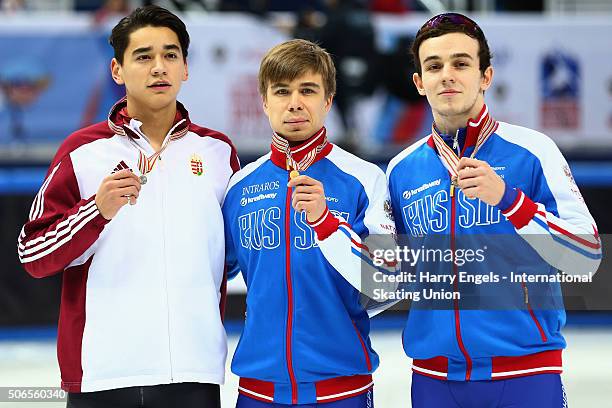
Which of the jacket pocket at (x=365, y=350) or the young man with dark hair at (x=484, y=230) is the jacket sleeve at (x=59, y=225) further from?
the young man with dark hair at (x=484, y=230)

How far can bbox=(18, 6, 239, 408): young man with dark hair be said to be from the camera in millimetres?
2857

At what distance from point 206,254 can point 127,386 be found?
1.57 ft

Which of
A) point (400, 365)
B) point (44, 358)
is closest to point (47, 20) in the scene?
point (44, 358)

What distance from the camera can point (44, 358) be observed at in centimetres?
662

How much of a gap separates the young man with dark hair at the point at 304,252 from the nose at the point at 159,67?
32 cm

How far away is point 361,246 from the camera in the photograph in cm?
277

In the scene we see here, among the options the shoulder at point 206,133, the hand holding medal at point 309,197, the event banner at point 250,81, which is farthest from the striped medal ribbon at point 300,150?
the event banner at point 250,81

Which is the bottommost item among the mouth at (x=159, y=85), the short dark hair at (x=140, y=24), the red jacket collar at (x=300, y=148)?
the red jacket collar at (x=300, y=148)

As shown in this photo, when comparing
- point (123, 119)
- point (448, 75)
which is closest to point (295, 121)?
point (448, 75)

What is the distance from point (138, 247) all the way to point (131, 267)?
0.07 metres

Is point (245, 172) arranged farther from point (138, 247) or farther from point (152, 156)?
point (138, 247)

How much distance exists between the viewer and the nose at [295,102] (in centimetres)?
288

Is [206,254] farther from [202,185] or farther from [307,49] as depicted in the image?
[307,49]

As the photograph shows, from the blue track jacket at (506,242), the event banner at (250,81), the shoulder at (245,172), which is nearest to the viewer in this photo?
the blue track jacket at (506,242)
